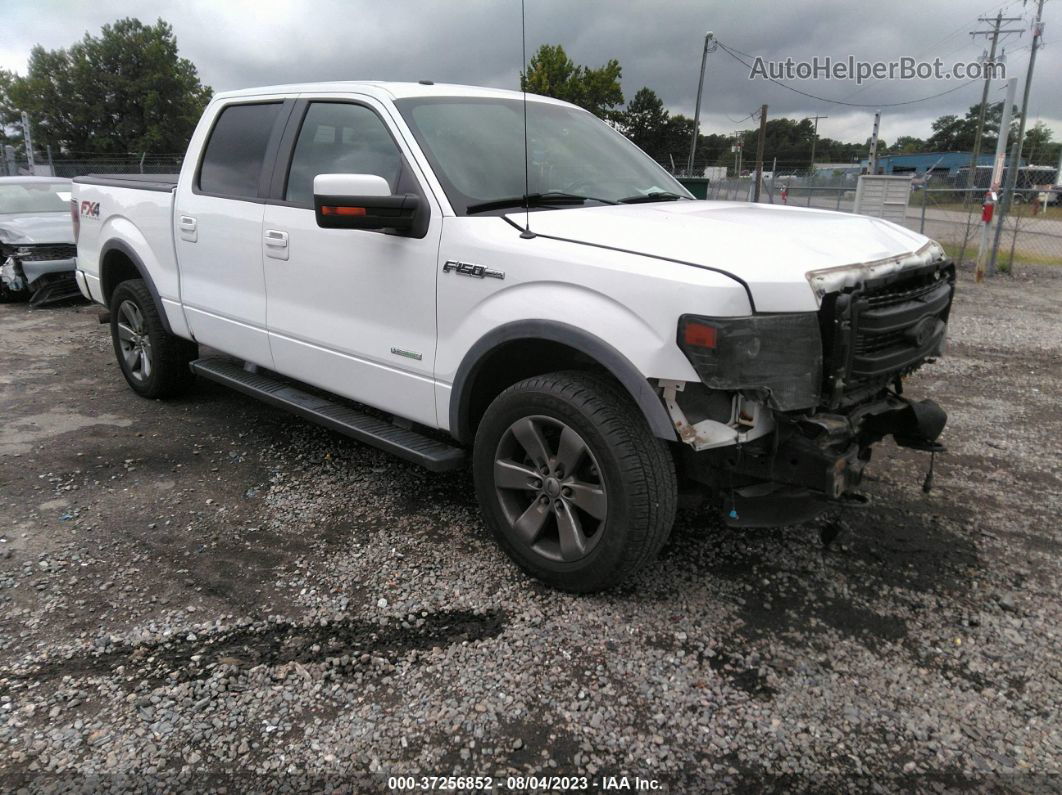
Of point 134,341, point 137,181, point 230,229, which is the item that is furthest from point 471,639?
point 137,181

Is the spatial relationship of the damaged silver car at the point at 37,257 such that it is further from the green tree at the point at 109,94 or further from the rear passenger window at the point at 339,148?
the green tree at the point at 109,94

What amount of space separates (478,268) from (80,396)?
14.0 ft

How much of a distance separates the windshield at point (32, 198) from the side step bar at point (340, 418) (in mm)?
7358

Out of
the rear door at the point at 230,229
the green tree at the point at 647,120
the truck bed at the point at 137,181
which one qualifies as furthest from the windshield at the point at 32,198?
the green tree at the point at 647,120

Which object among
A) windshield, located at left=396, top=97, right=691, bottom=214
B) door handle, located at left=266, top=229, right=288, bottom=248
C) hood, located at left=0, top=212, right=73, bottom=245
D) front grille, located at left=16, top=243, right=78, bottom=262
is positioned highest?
windshield, located at left=396, top=97, right=691, bottom=214

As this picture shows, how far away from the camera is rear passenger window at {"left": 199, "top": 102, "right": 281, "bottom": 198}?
435 centimetres

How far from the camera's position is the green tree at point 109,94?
218ft

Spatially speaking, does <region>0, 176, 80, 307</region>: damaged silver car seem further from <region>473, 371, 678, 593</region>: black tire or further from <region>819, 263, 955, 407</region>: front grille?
<region>819, 263, 955, 407</region>: front grille

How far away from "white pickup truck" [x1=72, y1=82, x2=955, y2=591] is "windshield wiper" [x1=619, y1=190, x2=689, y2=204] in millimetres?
15

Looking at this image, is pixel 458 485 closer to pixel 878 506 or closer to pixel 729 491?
pixel 729 491

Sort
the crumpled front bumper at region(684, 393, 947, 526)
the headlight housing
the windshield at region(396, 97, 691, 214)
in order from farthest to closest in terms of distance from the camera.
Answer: the windshield at region(396, 97, 691, 214) → the crumpled front bumper at region(684, 393, 947, 526) → the headlight housing

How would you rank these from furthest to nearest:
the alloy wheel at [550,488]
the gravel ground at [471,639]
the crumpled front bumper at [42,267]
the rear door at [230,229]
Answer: the crumpled front bumper at [42,267]
the rear door at [230,229]
the alloy wheel at [550,488]
the gravel ground at [471,639]

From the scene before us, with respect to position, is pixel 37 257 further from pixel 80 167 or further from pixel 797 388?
pixel 80 167

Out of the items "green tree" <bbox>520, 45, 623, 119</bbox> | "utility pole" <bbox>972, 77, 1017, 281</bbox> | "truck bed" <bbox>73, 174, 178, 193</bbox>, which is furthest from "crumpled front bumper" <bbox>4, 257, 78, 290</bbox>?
"green tree" <bbox>520, 45, 623, 119</bbox>
